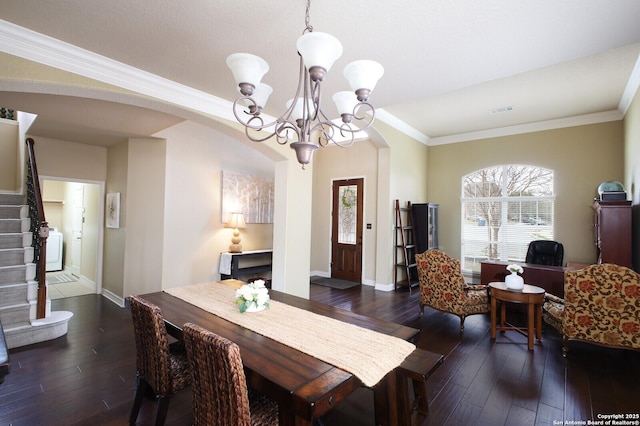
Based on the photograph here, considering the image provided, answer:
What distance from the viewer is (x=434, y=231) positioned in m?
6.13

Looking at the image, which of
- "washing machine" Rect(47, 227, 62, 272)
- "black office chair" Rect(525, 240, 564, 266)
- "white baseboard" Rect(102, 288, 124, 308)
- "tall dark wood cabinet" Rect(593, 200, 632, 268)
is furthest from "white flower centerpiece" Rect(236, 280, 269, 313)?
"washing machine" Rect(47, 227, 62, 272)

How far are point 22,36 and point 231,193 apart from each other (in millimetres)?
3385

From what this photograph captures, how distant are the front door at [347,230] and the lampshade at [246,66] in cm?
475

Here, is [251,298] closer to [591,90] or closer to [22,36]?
[22,36]

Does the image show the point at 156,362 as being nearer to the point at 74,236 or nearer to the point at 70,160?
the point at 70,160

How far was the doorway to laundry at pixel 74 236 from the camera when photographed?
549 centimetres

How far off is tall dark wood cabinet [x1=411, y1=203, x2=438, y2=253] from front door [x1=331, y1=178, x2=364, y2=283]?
1.12 meters

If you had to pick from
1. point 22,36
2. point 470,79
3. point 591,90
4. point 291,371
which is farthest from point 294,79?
point 591,90

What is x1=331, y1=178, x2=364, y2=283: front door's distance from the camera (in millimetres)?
6375

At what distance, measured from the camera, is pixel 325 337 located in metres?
1.72

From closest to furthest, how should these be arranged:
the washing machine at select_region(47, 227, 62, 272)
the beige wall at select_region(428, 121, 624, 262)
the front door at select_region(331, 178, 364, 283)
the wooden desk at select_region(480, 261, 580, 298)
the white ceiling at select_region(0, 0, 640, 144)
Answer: the white ceiling at select_region(0, 0, 640, 144) → the wooden desk at select_region(480, 261, 580, 298) → the beige wall at select_region(428, 121, 624, 262) → the front door at select_region(331, 178, 364, 283) → the washing machine at select_region(47, 227, 62, 272)

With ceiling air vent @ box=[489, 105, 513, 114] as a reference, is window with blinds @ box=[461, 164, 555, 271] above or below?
→ below

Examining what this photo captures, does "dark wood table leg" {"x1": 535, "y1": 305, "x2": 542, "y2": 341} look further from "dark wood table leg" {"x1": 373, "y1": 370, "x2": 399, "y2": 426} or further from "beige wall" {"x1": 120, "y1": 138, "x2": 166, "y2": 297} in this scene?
"beige wall" {"x1": 120, "y1": 138, "x2": 166, "y2": 297}

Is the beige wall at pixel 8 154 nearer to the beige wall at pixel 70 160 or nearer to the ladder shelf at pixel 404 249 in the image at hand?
the beige wall at pixel 70 160
